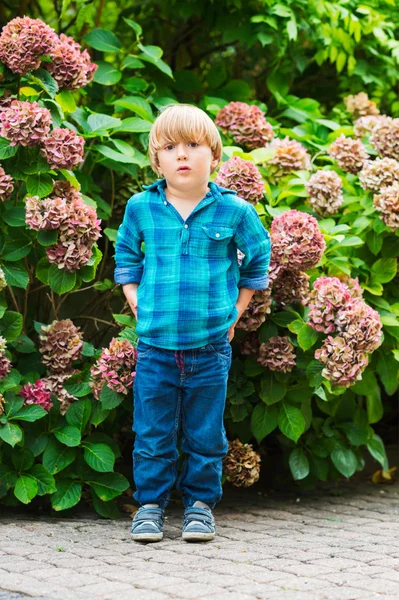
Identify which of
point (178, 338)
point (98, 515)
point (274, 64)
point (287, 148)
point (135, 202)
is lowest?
point (98, 515)

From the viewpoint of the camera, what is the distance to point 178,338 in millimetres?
3432

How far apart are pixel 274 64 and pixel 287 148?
4.32ft

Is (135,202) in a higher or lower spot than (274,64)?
lower

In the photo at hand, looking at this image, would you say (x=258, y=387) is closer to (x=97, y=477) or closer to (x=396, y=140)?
(x=97, y=477)

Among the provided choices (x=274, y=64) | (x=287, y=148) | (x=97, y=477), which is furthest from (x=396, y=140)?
(x=97, y=477)

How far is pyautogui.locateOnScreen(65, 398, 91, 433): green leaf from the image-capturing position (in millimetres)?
3881

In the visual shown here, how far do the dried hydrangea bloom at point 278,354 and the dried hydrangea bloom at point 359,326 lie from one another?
27 centimetres

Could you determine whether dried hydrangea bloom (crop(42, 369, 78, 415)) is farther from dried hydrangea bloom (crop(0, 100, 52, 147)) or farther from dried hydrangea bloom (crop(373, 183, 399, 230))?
dried hydrangea bloom (crop(373, 183, 399, 230))

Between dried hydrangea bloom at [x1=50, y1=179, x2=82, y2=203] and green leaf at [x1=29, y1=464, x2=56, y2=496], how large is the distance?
3.71 ft

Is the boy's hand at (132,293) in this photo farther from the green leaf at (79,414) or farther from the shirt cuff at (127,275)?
the green leaf at (79,414)

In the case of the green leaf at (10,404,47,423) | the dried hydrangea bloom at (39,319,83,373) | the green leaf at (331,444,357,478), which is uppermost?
the dried hydrangea bloom at (39,319,83,373)

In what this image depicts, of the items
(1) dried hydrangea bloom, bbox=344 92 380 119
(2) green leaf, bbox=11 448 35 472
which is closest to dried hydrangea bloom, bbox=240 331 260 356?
(2) green leaf, bbox=11 448 35 472

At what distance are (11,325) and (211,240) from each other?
100 centimetres

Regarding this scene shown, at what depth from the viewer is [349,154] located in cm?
455
